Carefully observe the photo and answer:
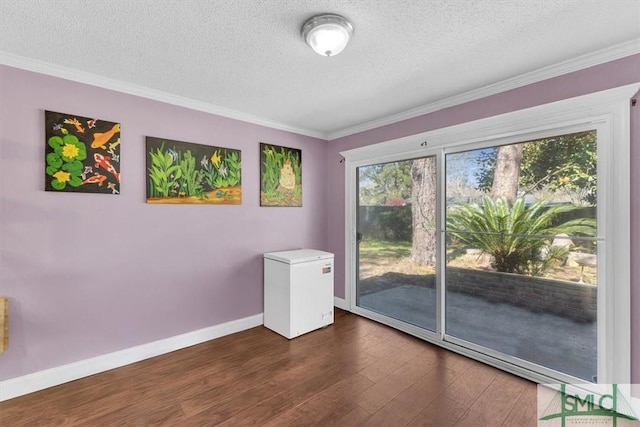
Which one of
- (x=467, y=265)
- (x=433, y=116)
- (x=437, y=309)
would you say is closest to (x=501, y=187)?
(x=467, y=265)

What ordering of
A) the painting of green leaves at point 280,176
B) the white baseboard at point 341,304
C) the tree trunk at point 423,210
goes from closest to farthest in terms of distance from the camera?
the tree trunk at point 423,210, the painting of green leaves at point 280,176, the white baseboard at point 341,304

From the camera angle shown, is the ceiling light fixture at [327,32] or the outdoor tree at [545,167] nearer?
the ceiling light fixture at [327,32]

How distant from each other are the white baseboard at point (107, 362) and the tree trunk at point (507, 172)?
9.36 feet

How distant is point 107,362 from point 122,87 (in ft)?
7.51

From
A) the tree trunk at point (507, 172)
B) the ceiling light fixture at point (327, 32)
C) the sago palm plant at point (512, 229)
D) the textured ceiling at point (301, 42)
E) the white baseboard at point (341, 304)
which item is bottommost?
the white baseboard at point (341, 304)

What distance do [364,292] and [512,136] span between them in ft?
7.65

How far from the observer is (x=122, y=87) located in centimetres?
233

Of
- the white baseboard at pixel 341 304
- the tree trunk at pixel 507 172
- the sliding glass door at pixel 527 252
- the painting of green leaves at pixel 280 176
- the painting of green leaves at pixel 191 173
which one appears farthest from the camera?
the white baseboard at pixel 341 304

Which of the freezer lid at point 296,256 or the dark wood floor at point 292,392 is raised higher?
the freezer lid at point 296,256

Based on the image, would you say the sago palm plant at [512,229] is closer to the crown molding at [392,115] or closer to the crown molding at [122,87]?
the crown molding at [392,115]

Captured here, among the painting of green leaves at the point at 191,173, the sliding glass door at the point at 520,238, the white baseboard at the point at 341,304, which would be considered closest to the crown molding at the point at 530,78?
the sliding glass door at the point at 520,238

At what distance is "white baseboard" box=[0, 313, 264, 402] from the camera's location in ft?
6.43

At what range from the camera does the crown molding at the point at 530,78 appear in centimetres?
180

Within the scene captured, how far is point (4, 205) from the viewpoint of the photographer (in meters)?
1.92
